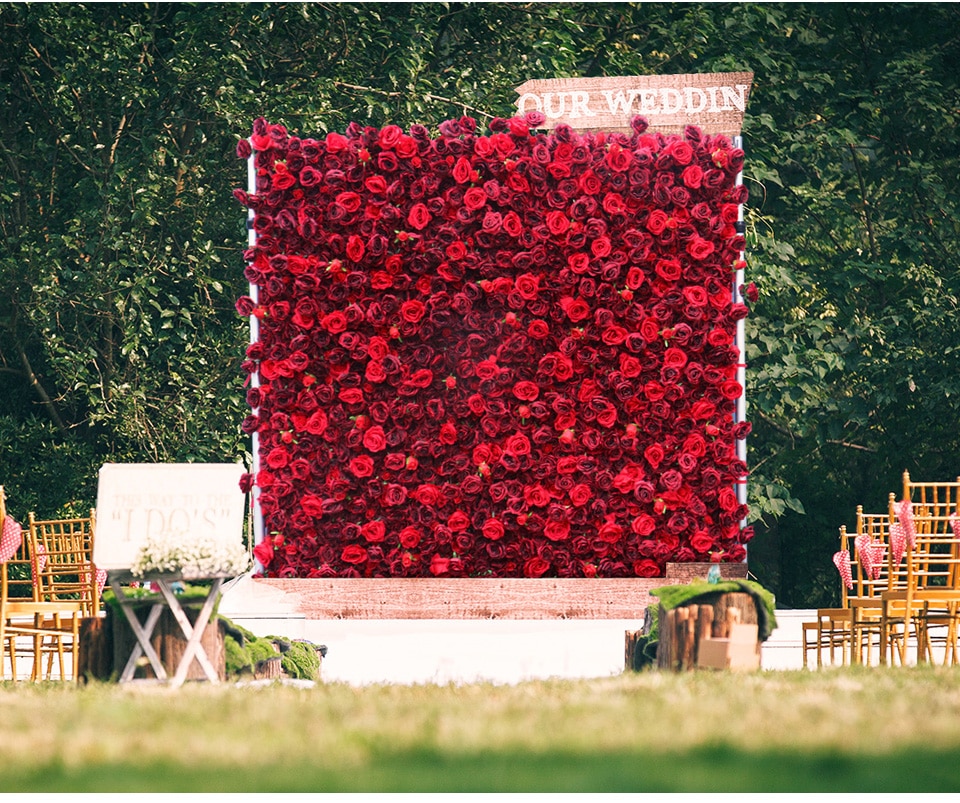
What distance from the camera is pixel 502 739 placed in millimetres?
4359

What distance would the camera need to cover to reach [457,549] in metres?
7.45

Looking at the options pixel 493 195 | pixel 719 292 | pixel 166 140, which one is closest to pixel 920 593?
pixel 719 292

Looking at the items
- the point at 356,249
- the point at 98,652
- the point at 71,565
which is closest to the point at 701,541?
the point at 356,249

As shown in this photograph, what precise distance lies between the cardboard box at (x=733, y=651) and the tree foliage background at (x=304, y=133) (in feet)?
24.6

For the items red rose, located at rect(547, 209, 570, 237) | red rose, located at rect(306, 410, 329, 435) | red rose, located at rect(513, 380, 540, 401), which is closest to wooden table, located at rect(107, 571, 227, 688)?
red rose, located at rect(306, 410, 329, 435)

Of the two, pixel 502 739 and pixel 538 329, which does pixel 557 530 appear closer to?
pixel 538 329

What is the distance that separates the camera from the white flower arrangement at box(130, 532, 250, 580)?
6.15 m

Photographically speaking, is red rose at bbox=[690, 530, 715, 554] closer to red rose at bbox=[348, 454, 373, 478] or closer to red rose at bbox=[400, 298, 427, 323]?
red rose at bbox=[348, 454, 373, 478]

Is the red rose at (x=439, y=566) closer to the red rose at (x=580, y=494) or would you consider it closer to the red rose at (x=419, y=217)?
the red rose at (x=580, y=494)

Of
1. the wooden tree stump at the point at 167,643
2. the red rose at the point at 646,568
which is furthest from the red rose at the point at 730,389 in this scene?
the wooden tree stump at the point at 167,643

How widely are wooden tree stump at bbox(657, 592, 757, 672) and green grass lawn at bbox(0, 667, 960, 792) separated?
2.22 ft

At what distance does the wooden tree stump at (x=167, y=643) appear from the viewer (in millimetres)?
6418

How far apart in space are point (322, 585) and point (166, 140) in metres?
7.40

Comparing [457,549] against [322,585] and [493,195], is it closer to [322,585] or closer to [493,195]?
[322,585]
